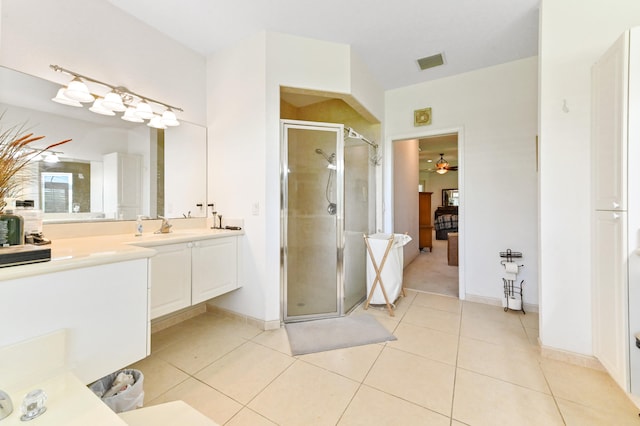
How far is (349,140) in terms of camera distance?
2.99 meters

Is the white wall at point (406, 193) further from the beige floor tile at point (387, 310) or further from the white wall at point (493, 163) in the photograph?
the beige floor tile at point (387, 310)

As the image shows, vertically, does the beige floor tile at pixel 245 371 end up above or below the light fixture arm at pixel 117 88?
below

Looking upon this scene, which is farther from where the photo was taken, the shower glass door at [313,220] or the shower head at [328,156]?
the shower head at [328,156]

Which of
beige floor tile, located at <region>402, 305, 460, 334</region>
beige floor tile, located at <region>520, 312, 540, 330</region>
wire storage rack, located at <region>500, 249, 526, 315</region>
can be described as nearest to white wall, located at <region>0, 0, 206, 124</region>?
beige floor tile, located at <region>402, 305, 460, 334</region>

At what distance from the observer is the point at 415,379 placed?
170 cm

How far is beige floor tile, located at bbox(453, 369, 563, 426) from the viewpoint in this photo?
1.37 metres

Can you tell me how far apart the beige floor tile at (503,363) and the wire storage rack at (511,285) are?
0.88 metres

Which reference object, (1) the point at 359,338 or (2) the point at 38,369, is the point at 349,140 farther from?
(2) the point at 38,369

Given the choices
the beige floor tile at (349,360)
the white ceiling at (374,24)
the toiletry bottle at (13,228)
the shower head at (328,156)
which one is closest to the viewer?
Result: the toiletry bottle at (13,228)

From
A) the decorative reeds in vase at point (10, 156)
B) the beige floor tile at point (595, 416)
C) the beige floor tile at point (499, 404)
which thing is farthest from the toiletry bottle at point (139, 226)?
the beige floor tile at point (595, 416)

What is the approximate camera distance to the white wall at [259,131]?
2.41m

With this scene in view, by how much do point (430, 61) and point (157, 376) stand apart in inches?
154

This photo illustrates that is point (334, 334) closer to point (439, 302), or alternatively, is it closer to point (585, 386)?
point (439, 302)

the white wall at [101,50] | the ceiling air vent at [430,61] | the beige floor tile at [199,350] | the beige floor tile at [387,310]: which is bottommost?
the beige floor tile at [199,350]
